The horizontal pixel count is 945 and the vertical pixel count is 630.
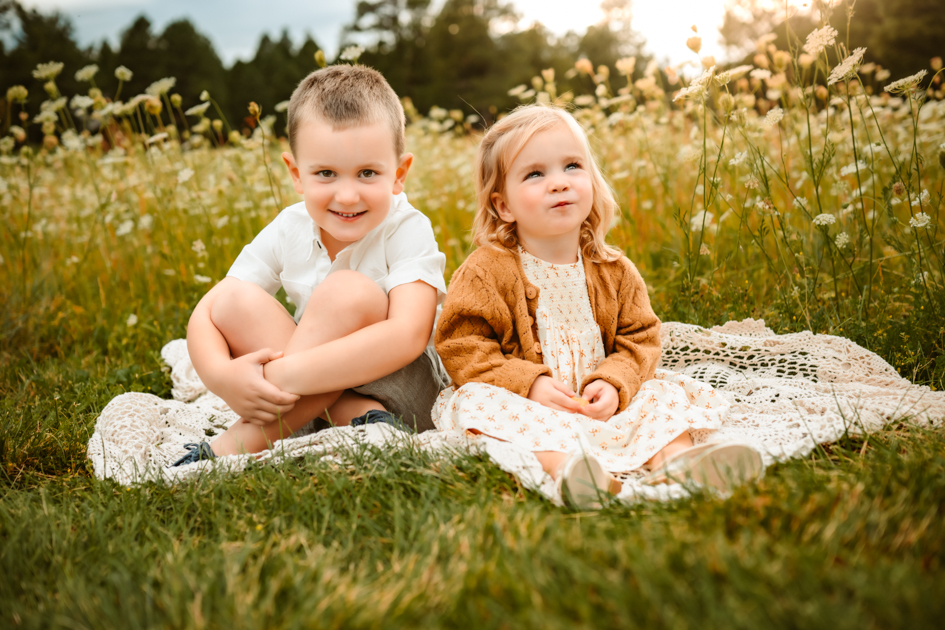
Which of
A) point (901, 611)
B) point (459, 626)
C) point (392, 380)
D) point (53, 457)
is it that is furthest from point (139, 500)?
point (901, 611)

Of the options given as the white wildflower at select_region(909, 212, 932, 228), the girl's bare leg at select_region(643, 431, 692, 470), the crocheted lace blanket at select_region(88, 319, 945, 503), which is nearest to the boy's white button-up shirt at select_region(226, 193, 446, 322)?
the crocheted lace blanket at select_region(88, 319, 945, 503)

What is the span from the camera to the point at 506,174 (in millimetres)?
1962

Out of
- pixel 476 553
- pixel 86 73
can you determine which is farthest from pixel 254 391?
pixel 86 73

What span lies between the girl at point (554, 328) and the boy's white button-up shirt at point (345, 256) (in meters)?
0.13

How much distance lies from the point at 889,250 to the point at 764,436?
55.1 inches

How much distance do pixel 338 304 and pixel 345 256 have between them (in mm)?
271

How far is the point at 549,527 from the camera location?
3.92 feet

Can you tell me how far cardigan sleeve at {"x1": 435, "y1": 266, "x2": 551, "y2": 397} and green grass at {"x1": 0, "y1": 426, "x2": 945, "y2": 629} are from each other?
0.35m

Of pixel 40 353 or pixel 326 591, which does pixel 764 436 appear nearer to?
pixel 326 591

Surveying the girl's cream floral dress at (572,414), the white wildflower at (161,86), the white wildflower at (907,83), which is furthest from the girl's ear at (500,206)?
the white wildflower at (161,86)

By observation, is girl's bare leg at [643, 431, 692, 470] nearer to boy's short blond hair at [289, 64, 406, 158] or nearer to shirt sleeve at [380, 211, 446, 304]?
shirt sleeve at [380, 211, 446, 304]

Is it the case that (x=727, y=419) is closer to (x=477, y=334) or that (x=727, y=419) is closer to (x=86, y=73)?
(x=477, y=334)

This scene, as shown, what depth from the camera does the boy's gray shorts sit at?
1930 mm

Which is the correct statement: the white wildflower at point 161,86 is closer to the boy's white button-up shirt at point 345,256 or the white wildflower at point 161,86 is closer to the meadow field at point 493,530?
the meadow field at point 493,530
